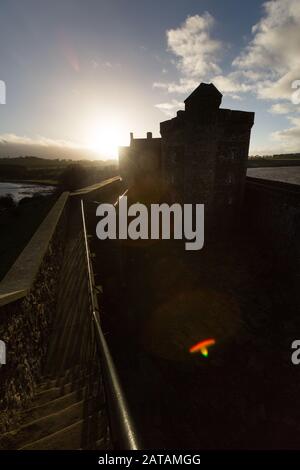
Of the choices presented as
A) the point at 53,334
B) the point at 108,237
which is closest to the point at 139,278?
the point at 108,237

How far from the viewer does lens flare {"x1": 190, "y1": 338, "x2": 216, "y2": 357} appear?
9.89 m

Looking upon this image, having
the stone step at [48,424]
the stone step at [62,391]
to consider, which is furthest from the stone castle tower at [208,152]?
the stone step at [48,424]

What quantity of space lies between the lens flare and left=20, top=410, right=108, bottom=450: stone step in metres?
7.66

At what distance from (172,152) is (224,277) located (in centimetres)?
1073

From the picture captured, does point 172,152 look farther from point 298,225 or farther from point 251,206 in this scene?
point 298,225

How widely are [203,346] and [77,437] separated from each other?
8202 millimetres

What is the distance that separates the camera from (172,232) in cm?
1872

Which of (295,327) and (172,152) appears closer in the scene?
(295,327)

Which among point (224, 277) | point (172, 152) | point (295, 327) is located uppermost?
point (172, 152)

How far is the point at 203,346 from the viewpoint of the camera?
10.1 metres

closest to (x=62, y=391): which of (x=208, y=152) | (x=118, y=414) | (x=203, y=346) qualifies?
(x=118, y=414)

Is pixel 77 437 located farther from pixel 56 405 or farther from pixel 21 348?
pixel 21 348

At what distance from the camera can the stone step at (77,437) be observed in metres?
2.84

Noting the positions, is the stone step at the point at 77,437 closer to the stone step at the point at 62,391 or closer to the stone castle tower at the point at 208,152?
the stone step at the point at 62,391
